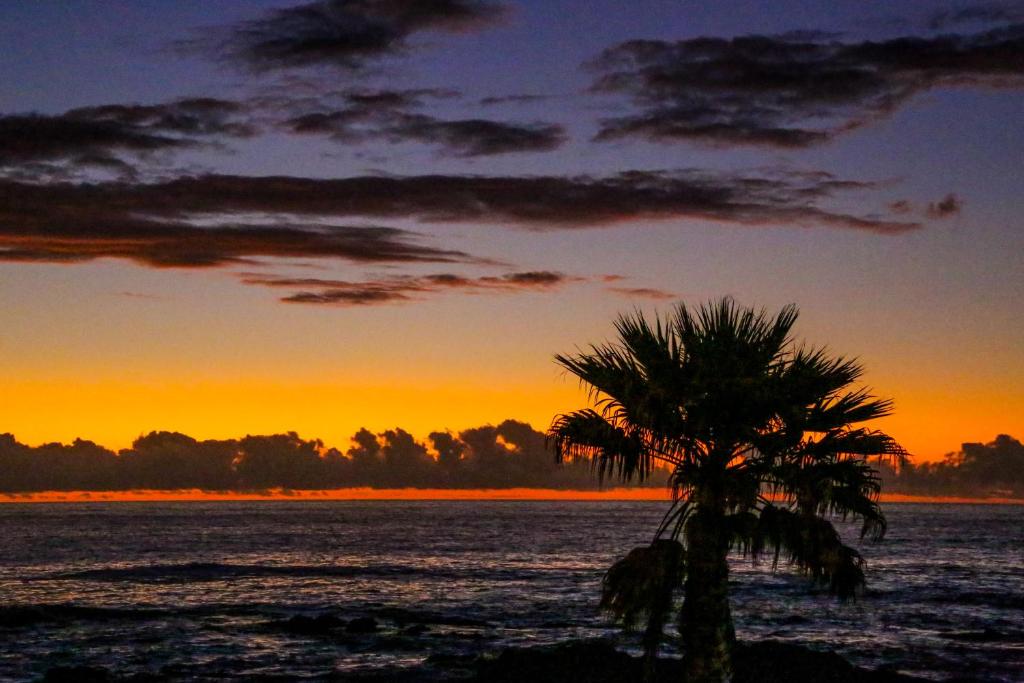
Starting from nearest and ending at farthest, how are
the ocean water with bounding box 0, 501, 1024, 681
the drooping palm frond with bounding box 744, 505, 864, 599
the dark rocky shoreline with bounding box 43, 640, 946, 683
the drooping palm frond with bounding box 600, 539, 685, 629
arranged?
1. the drooping palm frond with bounding box 744, 505, 864, 599
2. the drooping palm frond with bounding box 600, 539, 685, 629
3. the dark rocky shoreline with bounding box 43, 640, 946, 683
4. the ocean water with bounding box 0, 501, 1024, 681

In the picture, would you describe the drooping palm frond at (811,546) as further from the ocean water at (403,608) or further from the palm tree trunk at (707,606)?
the ocean water at (403,608)

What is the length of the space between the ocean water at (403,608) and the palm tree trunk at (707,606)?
20256mm

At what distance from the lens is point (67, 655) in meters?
40.8

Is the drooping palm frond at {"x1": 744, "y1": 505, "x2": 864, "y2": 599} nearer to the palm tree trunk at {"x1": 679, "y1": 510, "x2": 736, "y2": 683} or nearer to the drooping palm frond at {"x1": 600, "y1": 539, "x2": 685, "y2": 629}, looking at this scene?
the palm tree trunk at {"x1": 679, "y1": 510, "x2": 736, "y2": 683}

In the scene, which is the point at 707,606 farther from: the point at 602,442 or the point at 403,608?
the point at 403,608

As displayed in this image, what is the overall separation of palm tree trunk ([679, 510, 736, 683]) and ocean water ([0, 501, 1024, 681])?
20.3 meters

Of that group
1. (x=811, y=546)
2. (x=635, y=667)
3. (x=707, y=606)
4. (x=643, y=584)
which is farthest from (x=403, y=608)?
(x=811, y=546)

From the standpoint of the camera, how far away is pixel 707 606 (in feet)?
57.9

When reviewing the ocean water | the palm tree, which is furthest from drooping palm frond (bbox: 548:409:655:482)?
the ocean water

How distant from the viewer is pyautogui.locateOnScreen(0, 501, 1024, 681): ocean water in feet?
129

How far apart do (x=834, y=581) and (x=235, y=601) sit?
169 feet

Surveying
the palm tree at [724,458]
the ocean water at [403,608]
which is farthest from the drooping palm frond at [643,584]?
the ocean water at [403,608]

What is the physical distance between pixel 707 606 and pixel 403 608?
42.4 meters

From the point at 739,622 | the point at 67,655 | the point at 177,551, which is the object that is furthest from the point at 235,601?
the point at 177,551
